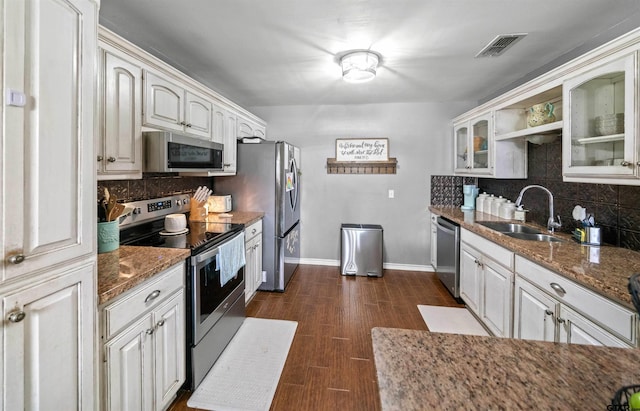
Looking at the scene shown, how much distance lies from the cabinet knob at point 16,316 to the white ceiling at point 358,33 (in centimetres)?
180

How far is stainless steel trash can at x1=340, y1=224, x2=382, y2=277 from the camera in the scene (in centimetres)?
382

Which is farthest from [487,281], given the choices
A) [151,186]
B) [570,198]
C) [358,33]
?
[151,186]

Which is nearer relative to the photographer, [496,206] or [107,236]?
[107,236]

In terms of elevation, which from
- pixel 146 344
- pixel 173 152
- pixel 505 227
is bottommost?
pixel 146 344

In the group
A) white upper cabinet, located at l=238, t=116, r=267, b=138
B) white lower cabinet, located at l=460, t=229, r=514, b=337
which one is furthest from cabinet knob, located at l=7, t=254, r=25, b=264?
white upper cabinet, located at l=238, t=116, r=267, b=138

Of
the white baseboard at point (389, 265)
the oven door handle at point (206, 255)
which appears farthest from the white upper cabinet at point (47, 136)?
the white baseboard at point (389, 265)

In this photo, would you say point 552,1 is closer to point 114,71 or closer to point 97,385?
point 114,71

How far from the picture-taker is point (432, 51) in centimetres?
238

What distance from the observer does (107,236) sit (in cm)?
164

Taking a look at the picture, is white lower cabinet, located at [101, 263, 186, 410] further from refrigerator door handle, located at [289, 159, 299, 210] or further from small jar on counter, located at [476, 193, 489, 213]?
small jar on counter, located at [476, 193, 489, 213]

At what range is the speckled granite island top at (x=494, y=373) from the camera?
57 centimetres

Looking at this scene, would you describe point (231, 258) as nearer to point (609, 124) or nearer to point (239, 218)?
point (239, 218)

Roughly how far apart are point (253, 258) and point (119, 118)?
1.76m

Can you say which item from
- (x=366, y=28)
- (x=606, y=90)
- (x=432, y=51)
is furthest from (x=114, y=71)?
(x=606, y=90)
